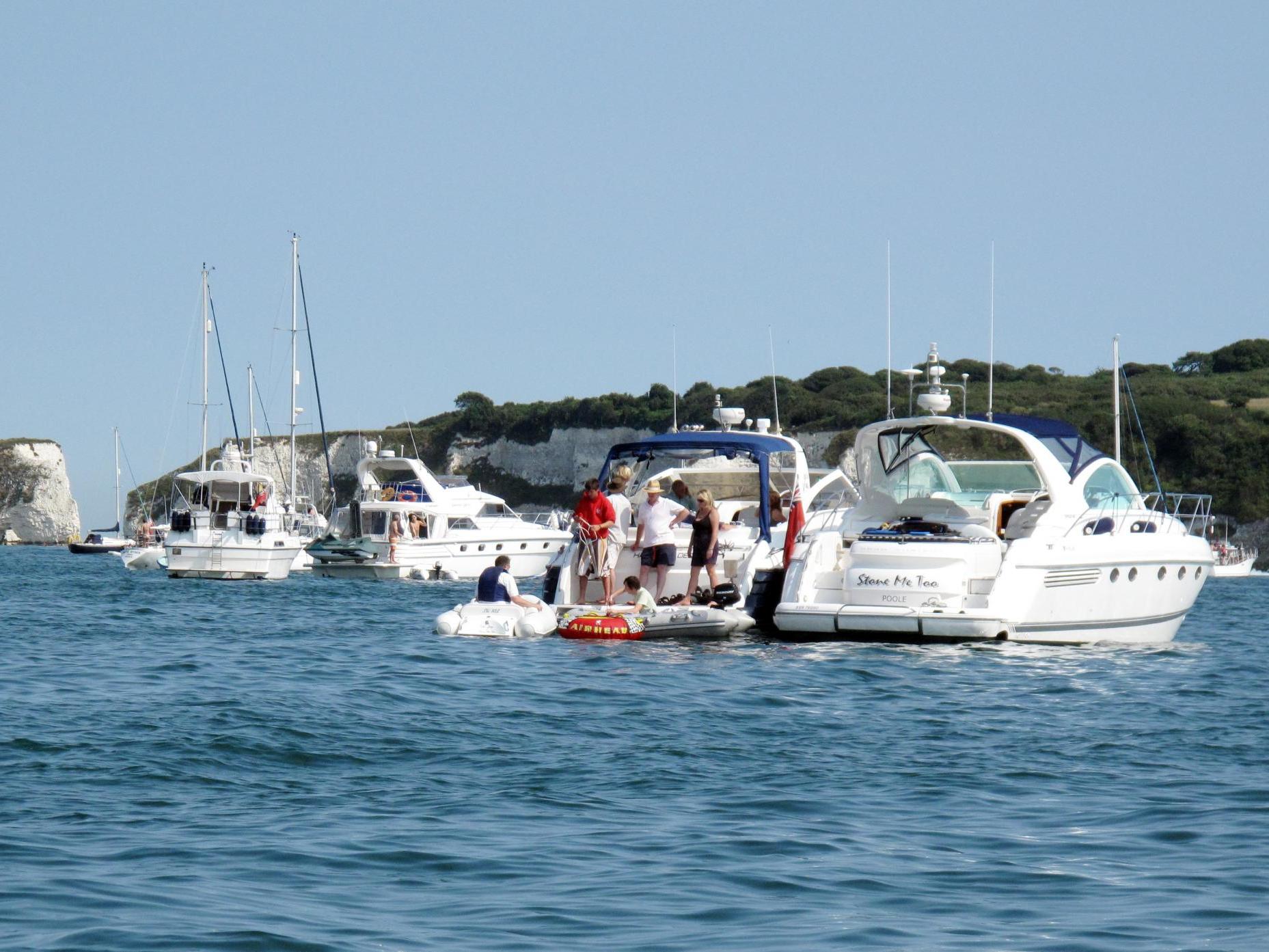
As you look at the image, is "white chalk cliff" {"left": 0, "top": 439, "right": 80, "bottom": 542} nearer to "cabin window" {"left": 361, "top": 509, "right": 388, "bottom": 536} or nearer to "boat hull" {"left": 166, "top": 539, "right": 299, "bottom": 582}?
"boat hull" {"left": 166, "top": 539, "right": 299, "bottom": 582}

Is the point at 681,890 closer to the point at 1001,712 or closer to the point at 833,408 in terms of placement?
the point at 1001,712

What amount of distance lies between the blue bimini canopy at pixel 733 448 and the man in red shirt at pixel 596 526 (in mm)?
827

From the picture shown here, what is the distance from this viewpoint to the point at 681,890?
22.1 feet

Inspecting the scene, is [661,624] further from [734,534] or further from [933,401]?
[933,401]

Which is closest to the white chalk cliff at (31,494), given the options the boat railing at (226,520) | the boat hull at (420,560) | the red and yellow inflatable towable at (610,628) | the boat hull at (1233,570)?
the boat railing at (226,520)

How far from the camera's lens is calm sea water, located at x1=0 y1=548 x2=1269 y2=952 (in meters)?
6.29

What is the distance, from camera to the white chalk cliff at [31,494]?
11650cm

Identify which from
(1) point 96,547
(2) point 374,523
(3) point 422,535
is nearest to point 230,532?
(2) point 374,523

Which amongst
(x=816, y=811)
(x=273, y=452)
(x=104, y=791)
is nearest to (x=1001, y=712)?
(x=816, y=811)

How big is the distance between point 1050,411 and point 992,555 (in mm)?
56444

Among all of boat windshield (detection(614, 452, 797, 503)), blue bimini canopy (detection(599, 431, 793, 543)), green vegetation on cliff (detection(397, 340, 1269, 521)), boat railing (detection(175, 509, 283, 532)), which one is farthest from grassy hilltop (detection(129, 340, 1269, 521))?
blue bimini canopy (detection(599, 431, 793, 543))

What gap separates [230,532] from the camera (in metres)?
43.2

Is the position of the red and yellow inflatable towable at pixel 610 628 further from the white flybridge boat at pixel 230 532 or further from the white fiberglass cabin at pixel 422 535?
the white flybridge boat at pixel 230 532

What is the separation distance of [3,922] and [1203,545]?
16893 mm
